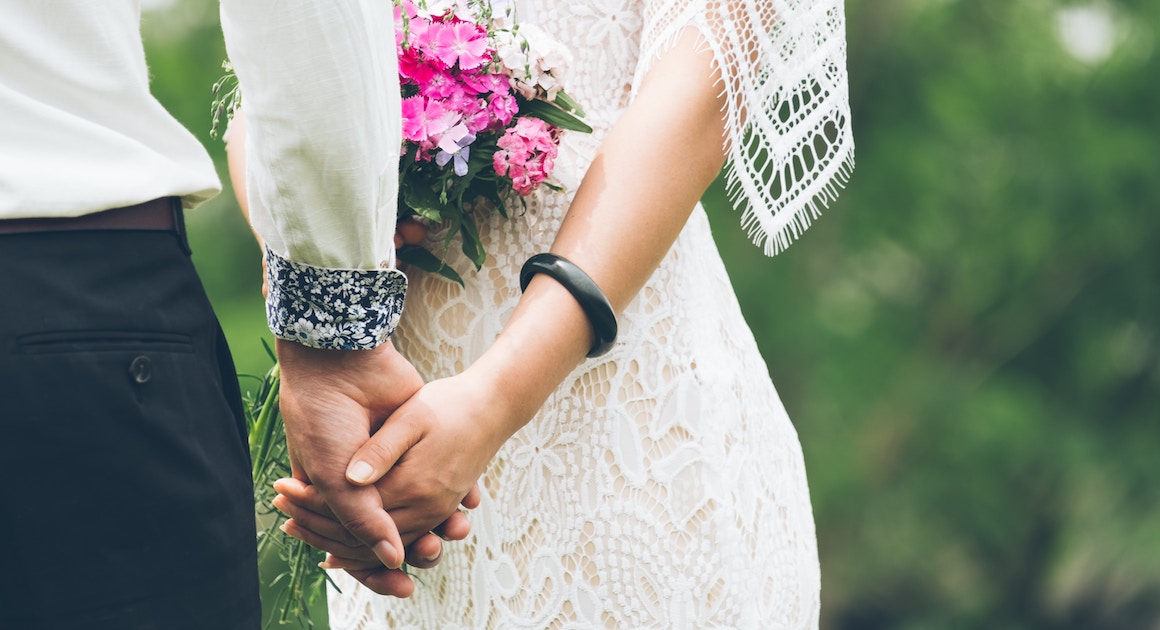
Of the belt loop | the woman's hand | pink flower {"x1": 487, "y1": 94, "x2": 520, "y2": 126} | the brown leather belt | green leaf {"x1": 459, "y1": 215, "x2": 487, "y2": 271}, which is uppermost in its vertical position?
the brown leather belt

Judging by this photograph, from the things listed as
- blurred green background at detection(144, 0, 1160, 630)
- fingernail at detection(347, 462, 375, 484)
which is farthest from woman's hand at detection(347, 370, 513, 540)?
blurred green background at detection(144, 0, 1160, 630)

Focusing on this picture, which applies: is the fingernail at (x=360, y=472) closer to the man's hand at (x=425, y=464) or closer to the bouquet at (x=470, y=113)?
the man's hand at (x=425, y=464)

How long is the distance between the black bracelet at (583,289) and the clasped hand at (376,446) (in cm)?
19

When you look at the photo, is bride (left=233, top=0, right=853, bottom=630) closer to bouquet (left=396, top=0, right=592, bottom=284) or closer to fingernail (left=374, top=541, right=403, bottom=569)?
bouquet (left=396, top=0, right=592, bottom=284)

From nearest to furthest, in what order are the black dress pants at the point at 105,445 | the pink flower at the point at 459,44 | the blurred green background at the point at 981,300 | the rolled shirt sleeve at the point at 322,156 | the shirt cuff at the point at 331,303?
the black dress pants at the point at 105,445
the rolled shirt sleeve at the point at 322,156
the shirt cuff at the point at 331,303
the pink flower at the point at 459,44
the blurred green background at the point at 981,300

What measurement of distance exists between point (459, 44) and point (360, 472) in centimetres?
65

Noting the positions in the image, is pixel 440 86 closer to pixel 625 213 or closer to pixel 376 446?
pixel 625 213

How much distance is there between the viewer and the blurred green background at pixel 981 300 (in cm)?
792

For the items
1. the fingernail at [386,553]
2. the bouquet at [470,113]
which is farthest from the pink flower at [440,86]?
the fingernail at [386,553]

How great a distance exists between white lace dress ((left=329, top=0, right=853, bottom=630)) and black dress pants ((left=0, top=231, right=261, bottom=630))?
59 cm

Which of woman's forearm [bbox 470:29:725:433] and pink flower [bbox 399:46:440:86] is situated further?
pink flower [bbox 399:46:440:86]

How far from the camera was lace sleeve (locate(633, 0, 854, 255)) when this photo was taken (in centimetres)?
179

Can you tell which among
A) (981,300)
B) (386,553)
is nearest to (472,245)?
(386,553)

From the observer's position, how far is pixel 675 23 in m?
1.79
